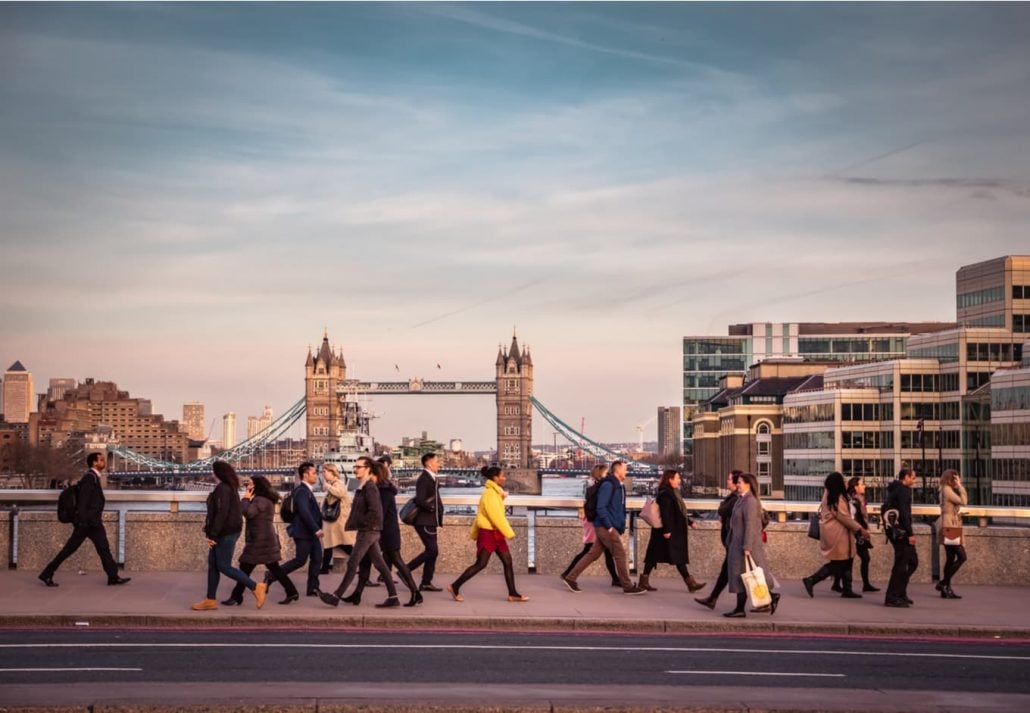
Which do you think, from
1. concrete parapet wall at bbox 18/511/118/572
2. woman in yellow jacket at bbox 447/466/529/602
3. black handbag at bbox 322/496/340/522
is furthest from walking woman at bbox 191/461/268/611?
concrete parapet wall at bbox 18/511/118/572

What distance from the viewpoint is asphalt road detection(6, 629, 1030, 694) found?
1526 cm

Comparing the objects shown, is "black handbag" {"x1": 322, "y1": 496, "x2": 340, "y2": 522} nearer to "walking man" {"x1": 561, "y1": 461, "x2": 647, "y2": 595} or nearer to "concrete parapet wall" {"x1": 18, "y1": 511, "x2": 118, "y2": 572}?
"walking man" {"x1": 561, "y1": 461, "x2": 647, "y2": 595}

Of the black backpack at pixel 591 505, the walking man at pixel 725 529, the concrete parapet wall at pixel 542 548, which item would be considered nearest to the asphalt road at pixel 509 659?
the walking man at pixel 725 529

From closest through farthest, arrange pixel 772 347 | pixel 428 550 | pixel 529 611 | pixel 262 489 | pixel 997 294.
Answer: pixel 529 611 < pixel 262 489 < pixel 428 550 < pixel 997 294 < pixel 772 347

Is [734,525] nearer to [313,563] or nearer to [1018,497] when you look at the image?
[313,563]

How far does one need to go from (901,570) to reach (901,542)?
436mm

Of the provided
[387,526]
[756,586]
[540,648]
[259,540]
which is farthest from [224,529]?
[756,586]

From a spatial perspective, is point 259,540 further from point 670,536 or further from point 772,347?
point 772,347

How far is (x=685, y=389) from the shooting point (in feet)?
593

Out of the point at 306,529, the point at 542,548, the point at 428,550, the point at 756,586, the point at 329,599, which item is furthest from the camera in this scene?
the point at 542,548

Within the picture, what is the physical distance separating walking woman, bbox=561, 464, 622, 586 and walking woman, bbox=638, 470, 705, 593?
0.53 m

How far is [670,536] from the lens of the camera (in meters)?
22.6

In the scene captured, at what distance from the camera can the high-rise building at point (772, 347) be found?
17450 cm

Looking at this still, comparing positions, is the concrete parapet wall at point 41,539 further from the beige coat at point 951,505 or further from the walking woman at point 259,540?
the beige coat at point 951,505
